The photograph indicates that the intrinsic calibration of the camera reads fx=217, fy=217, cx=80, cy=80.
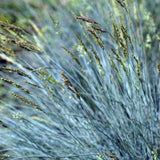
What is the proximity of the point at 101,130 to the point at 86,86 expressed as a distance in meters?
0.40

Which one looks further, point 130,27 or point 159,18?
point 159,18

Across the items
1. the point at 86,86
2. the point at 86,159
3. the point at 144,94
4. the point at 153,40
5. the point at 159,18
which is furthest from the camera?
the point at 159,18

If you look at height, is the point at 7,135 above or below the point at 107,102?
below

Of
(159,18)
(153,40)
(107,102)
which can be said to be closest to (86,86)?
(107,102)

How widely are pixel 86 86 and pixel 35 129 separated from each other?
544 mm

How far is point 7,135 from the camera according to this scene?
1855 mm

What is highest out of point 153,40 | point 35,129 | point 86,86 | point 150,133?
point 153,40

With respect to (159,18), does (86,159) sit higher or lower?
lower

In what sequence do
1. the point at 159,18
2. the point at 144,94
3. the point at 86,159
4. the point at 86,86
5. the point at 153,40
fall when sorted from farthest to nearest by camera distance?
the point at 159,18, the point at 153,40, the point at 86,86, the point at 144,94, the point at 86,159

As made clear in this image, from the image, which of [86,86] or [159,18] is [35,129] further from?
[159,18]

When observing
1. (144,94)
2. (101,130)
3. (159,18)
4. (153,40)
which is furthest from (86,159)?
(159,18)

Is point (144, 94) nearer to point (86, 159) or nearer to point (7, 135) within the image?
point (86, 159)

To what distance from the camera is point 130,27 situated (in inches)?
61.6

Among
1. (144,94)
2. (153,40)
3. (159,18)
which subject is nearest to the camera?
(144,94)
